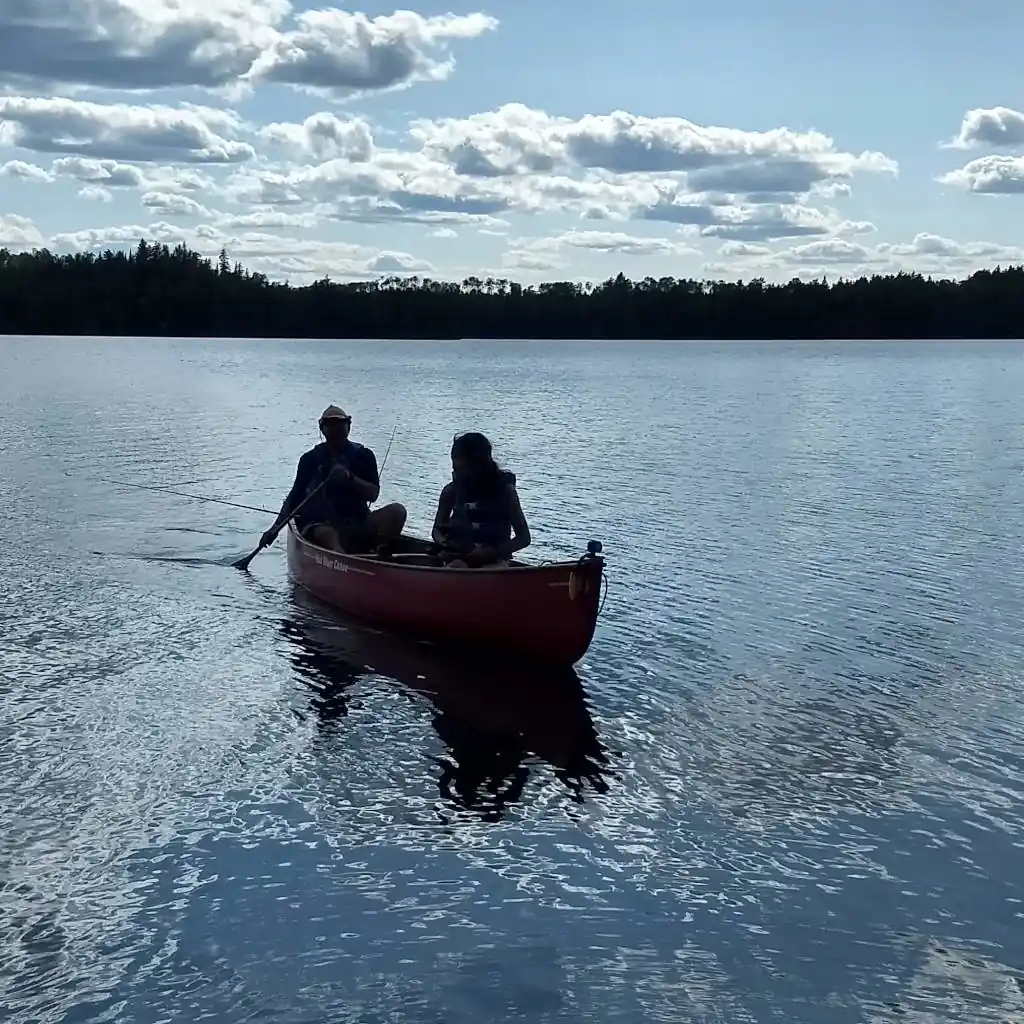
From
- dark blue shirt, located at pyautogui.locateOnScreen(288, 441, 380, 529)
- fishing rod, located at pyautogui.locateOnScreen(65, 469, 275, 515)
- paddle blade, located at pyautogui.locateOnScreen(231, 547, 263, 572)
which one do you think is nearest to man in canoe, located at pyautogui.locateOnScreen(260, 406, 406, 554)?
dark blue shirt, located at pyautogui.locateOnScreen(288, 441, 380, 529)

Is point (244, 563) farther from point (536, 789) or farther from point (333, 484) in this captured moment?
point (536, 789)

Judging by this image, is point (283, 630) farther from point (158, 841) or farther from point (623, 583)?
point (158, 841)

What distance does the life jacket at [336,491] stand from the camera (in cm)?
1519

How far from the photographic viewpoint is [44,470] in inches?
1141

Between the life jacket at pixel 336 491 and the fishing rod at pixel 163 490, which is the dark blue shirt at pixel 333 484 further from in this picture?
the fishing rod at pixel 163 490

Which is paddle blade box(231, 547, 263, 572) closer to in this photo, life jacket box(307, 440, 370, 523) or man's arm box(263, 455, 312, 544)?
man's arm box(263, 455, 312, 544)

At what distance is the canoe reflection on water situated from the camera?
9633mm

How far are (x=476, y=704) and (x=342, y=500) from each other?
14.9 ft

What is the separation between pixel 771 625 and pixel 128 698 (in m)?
6.46

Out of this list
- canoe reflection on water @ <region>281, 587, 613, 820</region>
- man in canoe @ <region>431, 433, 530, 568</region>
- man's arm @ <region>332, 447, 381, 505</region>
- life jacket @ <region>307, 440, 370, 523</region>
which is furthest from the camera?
life jacket @ <region>307, 440, 370, 523</region>

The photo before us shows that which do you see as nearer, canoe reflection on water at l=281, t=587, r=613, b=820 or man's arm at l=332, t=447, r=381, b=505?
canoe reflection on water at l=281, t=587, r=613, b=820

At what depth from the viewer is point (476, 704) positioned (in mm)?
11484

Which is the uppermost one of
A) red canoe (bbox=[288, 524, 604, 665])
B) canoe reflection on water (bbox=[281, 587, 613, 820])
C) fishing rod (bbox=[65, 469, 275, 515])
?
red canoe (bbox=[288, 524, 604, 665])

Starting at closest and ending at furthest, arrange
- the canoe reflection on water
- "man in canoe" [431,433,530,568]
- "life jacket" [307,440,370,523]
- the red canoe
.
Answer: the canoe reflection on water
the red canoe
"man in canoe" [431,433,530,568]
"life jacket" [307,440,370,523]
